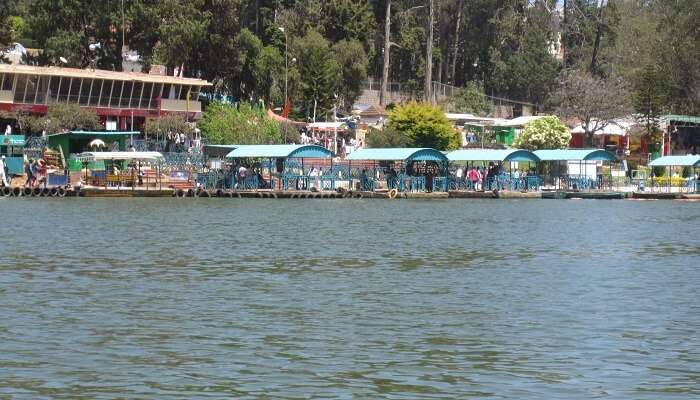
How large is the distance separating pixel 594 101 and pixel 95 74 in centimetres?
3470

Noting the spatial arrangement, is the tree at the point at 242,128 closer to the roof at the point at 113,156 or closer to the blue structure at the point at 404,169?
the blue structure at the point at 404,169

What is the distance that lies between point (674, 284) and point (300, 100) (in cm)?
6706

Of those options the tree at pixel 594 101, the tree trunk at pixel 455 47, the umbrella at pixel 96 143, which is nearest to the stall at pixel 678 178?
the tree at pixel 594 101

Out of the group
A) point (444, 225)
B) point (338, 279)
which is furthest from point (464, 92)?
point (338, 279)

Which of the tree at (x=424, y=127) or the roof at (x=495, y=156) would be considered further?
the tree at (x=424, y=127)

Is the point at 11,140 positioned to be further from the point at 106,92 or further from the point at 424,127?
the point at 424,127

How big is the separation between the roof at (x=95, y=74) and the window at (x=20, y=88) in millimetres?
588

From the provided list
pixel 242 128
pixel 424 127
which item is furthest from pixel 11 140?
pixel 424 127

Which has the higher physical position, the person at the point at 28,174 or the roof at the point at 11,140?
the roof at the point at 11,140

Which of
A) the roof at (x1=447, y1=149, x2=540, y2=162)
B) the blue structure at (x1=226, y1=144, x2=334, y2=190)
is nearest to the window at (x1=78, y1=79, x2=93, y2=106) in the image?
the blue structure at (x1=226, y1=144, x2=334, y2=190)

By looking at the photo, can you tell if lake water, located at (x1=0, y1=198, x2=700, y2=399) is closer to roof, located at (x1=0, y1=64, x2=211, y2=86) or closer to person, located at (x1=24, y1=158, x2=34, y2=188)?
person, located at (x1=24, y1=158, x2=34, y2=188)

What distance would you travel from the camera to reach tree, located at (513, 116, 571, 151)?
80.8 m

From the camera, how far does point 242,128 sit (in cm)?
7488

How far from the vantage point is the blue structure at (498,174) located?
64.8m
